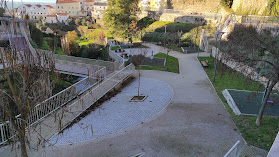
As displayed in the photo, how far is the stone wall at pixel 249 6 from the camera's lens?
106ft

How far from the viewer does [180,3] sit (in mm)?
52031

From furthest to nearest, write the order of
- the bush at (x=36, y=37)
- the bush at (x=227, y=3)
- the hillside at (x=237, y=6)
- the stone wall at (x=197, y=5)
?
1. the stone wall at (x=197, y=5)
2. the bush at (x=227, y=3)
3. the hillside at (x=237, y=6)
4. the bush at (x=36, y=37)

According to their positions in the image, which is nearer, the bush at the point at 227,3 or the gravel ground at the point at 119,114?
the gravel ground at the point at 119,114

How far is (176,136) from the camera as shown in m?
7.81

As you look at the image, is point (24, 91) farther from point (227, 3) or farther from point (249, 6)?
point (227, 3)

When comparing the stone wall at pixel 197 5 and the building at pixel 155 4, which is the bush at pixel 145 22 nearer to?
the building at pixel 155 4

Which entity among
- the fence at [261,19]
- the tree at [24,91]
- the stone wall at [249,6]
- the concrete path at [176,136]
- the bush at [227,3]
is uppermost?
the bush at [227,3]

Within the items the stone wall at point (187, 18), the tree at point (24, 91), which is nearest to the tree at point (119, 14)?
the stone wall at point (187, 18)

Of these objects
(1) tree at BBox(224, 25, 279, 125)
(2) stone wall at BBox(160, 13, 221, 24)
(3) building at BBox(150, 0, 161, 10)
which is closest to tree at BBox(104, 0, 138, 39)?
(2) stone wall at BBox(160, 13, 221, 24)

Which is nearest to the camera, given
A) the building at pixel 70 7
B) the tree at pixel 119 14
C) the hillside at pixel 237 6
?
the hillside at pixel 237 6

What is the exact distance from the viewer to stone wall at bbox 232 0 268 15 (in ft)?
106

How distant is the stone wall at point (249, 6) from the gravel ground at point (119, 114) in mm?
28817

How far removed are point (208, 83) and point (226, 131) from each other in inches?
272

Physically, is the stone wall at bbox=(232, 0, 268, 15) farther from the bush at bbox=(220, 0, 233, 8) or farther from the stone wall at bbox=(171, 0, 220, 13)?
the stone wall at bbox=(171, 0, 220, 13)
